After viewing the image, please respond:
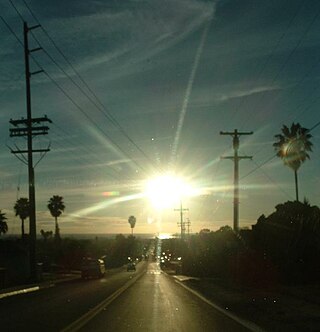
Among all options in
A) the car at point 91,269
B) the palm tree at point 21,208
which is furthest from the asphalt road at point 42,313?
the palm tree at point 21,208

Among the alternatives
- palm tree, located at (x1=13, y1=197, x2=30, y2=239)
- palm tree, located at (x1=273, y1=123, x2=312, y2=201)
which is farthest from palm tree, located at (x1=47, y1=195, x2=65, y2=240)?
palm tree, located at (x1=273, y1=123, x2=312, y2=201)

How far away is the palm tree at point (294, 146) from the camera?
65125 mm

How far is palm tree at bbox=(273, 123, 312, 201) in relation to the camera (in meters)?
65.1

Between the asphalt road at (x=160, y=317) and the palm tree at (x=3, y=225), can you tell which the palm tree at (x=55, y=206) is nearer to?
the palm tree at (x=3, y=225)

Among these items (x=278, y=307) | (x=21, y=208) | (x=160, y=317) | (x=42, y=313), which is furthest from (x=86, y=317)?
(x=21, y=208)

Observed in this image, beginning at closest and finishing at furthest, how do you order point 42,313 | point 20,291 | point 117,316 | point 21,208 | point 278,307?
point 117,316
point 42,313
point 278,307
point 20,291
point 21,208

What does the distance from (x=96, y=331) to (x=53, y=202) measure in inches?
3774

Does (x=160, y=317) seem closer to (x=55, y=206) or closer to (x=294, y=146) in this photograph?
(x=294, y=146)

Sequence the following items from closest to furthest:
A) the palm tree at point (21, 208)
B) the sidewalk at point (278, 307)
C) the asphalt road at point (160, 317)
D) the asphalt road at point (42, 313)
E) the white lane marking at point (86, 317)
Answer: the white lane marking at point (86, 317) → the asphalt road at point (160, 317) → the asphalt road at point (42, 313) → the sidewalk at point (278, 307) → the palm tree at point (21, 208)

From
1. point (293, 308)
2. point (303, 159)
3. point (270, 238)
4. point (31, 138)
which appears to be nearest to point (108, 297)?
point (293, 308)

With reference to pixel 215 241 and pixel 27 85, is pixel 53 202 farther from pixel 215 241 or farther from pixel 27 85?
pixel 27 85

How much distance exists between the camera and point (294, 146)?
2547 inches

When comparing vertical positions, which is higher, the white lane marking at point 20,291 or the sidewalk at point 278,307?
the sidewalk at point 278,307

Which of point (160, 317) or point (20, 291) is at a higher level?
point (160, 317)
